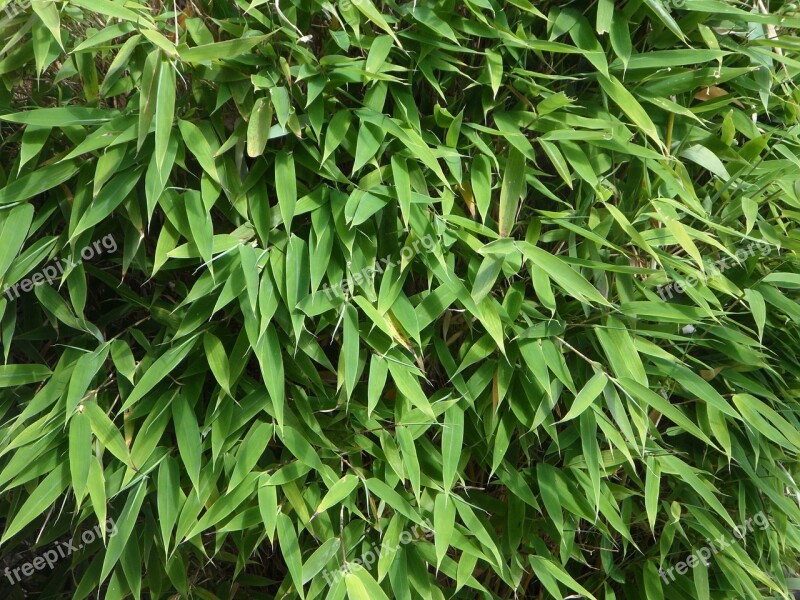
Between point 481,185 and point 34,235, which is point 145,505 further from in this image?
point 481,185

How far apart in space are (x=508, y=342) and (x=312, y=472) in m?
0.37

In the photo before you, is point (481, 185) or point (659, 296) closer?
point (481, 185)

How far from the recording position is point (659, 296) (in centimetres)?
122

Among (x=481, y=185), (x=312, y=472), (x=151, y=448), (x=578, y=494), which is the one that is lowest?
(x=578, y=494)

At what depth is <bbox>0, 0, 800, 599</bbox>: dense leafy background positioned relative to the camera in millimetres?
1026

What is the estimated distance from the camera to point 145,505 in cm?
117

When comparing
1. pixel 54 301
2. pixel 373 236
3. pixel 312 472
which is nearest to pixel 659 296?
pixel 373 236

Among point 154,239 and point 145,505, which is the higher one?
point 154,239

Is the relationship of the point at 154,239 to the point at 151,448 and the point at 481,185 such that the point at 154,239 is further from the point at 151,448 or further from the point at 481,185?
the point at 481,185

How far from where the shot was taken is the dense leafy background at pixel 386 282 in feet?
3.37

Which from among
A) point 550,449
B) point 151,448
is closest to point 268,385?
point 151,448

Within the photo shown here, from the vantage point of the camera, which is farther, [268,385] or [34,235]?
[34,235]

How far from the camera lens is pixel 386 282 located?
42.2 inches

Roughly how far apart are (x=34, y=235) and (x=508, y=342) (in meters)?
0.78
